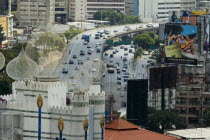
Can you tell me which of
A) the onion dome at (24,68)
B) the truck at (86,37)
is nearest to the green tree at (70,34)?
the truck at (86,37)

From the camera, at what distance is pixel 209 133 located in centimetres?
9275

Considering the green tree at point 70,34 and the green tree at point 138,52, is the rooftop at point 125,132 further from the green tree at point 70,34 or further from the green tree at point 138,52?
the green tree at point 70,34

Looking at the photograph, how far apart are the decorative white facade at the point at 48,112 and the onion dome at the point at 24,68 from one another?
53.0 inches

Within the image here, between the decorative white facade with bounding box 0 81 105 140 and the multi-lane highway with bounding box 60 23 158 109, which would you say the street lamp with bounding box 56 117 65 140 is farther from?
the multi-lane highway with bounding box 60 23 158 109

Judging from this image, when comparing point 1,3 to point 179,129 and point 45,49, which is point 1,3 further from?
point 45,49

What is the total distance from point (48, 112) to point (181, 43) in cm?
6528

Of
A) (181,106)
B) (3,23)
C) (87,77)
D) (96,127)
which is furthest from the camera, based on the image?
(3,23)

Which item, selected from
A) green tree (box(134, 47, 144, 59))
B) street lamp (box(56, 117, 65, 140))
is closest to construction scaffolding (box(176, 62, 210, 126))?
street lamp (box(56, 117, 65, 140))

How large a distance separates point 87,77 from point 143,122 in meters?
21.5

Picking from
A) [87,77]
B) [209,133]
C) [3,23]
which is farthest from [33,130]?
[3,23]

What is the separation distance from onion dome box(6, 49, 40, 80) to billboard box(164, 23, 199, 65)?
60.7 m

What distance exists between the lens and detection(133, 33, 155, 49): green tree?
189750 mm

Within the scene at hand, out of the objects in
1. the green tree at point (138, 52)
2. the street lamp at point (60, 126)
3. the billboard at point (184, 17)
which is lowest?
the green tree at point (138, 52)

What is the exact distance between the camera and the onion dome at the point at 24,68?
244 feet
